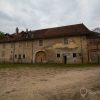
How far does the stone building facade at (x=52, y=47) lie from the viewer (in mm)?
31312

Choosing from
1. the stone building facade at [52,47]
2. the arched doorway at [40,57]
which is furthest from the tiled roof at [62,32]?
the arched doorway at [40,57]

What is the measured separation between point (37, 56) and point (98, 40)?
13.2m

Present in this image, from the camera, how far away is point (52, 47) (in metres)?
34.5

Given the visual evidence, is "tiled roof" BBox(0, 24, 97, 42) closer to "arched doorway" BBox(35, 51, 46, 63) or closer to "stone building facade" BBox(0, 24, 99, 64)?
"stone building facade" BBox(0, 24, 99, 64)

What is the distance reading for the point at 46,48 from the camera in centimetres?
3547

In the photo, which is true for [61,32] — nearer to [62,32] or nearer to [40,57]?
[62,32]

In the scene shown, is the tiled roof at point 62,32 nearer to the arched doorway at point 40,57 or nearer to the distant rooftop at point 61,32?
the distant rooftop at point 61,32

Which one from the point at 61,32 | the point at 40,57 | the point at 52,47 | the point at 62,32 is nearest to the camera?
the point at 52,47

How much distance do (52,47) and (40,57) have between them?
3734 millimetres

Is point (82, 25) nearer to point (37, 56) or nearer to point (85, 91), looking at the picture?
point (37, 56)

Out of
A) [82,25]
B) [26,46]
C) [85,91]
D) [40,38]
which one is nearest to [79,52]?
[82,25]

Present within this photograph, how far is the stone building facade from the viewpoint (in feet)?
103

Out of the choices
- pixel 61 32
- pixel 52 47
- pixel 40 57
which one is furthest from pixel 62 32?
pixel 40 57

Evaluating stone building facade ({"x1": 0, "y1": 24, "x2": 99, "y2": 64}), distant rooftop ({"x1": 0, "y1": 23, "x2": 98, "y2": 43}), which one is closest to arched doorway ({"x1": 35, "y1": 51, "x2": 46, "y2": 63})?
stone building facade ({"x1": 0, "y1": 24, "x2": 99, "y2": 64})
